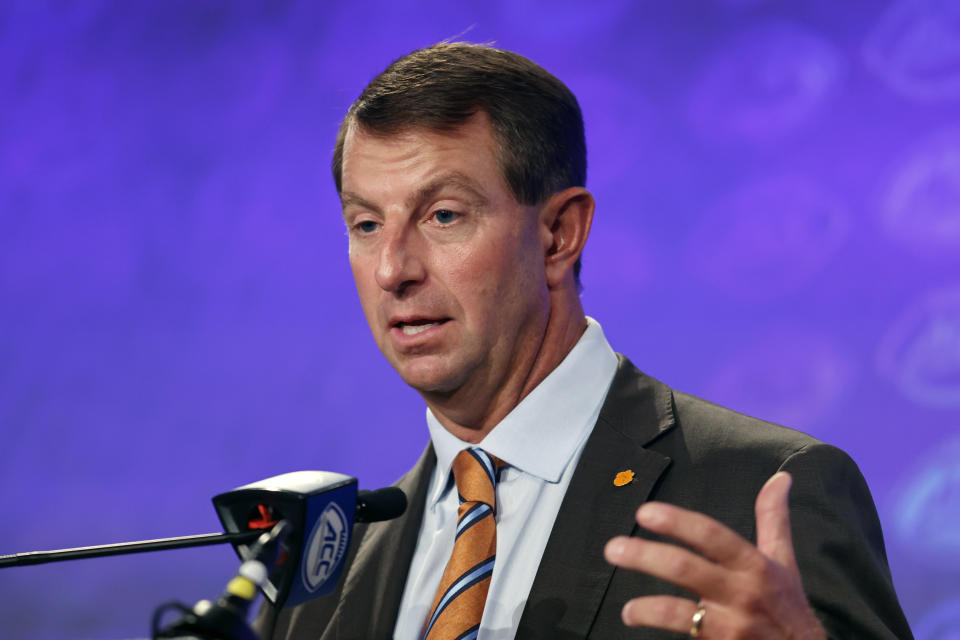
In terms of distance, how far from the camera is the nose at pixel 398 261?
6.58 ft

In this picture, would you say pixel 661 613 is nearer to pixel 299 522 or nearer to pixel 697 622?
pixel 697 622

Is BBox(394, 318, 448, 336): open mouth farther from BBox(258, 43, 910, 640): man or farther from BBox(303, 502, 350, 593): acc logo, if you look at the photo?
Answer: BBox(303, 502, 350, 593): acc logo

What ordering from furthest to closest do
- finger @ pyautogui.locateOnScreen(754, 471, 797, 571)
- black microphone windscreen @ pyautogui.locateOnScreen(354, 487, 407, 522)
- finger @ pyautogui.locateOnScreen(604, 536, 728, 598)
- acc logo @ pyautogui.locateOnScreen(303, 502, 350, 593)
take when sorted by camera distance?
black microphone windscreen @ pyautogui.locateOnScreen(354, 487, 407, 522)
acc logo @ pyautogui.locateOnScreen(303, 502, 350, 593)
finger @ pyautogui.locateOnScreen(754, 471, 797, 571)
finger @ pyautogui.locateOnScreen(604, 536, 728, 598)

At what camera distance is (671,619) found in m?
1.18

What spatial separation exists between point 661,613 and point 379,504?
62 cm

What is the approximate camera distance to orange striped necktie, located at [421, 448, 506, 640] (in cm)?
192

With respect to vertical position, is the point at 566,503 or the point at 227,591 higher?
the point at 566,503

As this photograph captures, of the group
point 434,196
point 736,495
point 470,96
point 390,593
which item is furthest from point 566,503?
point 470,96

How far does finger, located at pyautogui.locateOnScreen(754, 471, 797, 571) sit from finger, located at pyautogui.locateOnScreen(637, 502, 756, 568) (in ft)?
0.34

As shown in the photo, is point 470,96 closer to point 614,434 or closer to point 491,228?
point 491,228

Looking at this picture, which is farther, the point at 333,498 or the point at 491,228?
the point at 491,228

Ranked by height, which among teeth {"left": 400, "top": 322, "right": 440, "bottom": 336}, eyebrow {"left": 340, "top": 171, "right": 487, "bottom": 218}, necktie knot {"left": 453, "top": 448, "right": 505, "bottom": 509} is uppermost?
eyebrow {"left": 340, "top": 171, "right": 487, "bottom": 218}

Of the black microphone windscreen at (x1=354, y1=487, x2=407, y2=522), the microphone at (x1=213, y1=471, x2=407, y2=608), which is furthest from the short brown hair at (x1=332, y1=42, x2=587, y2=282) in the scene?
the microphone at (x1=213, y1=471, x2=407, y2=608)

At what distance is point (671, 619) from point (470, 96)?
4.16ft
